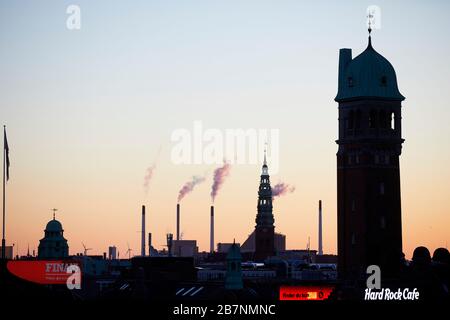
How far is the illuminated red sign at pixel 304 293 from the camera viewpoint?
180375 mm

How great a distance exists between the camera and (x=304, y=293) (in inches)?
7215

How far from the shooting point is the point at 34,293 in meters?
162

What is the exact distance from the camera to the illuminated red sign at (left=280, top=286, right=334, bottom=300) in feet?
592
